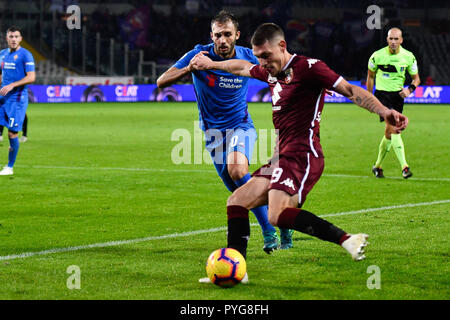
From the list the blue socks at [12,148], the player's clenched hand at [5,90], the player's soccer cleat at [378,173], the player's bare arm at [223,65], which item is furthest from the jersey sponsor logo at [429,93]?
the player's bare arm at [223,65]

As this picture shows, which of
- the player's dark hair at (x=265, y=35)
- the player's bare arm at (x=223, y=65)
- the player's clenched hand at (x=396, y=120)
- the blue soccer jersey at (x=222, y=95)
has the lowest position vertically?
the player's clenched hand at (x=396, y=120)

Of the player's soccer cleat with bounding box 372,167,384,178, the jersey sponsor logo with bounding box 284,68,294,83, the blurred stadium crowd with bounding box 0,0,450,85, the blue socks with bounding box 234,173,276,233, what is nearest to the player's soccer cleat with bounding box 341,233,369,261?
the jersey sponsor logo with bounding box 284,68,294,83

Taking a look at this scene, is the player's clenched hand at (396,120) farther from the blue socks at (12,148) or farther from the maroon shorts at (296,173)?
the blue socks at (12,148)

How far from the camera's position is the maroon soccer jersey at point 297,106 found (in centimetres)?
572

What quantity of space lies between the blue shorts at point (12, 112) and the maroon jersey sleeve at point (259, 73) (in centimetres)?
732

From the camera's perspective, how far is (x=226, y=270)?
5.44 meters

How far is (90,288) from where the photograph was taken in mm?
5434

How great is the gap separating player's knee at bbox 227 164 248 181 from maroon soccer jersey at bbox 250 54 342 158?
0.96 meters

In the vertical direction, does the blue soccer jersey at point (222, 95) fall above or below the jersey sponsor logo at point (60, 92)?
below

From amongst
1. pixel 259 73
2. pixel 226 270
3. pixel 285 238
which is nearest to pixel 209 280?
pixel 226 270

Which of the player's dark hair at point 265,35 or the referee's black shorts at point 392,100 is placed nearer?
the player's dark hair at point 265,35

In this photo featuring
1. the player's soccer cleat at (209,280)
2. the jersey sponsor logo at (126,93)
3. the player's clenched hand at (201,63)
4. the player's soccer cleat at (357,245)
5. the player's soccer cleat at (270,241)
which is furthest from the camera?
the jersey sponsor logo at (126,93)

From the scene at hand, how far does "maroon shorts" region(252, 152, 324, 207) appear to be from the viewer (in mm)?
5637
